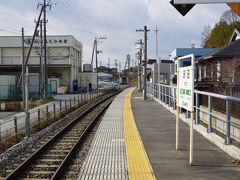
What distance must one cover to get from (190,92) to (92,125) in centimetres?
1103

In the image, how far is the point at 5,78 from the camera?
4569 centimetres

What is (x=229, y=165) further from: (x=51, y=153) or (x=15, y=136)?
(x=15, y=136)

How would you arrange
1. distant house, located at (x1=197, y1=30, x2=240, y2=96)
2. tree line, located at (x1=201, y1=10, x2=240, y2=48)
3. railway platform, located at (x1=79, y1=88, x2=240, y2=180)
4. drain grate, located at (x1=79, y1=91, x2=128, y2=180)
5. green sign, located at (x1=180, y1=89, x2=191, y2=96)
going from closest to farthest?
1. railway platform, located at (x1=79, y1=88, x2=240, y2=180)
2. drain grate, located at (x1=79, y1=91, x2=128, y2=180)
3. green sign, located at (x1=180, y1=89, x2=191, y2=96)
4. distant house, located at (x1=197, y1=30, x2=240, y2=96)
5. tree line, located at (x1=201, y1=10, x2=240, y2=48)

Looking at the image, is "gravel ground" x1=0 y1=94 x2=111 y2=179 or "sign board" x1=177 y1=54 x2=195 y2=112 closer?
"sign board" x1=177 y1=54 x2=195 y2=112

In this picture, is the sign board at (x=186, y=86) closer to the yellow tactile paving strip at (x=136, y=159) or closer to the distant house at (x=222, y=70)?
the yellow tactile paving strip at (x=136, y=159)

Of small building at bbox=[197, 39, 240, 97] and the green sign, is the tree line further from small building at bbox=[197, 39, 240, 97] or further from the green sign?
the green sign

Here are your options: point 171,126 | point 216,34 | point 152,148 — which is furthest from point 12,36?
point 152,148

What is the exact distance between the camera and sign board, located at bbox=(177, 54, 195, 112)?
8.23m

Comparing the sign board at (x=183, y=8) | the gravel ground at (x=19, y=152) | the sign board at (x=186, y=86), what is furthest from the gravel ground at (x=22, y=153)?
the sign board at (x=183, y=8)

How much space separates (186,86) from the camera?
8664 mm

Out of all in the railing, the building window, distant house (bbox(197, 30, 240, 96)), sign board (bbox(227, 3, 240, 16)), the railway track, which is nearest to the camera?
sign board (bbox(227, 3, 240, 16))

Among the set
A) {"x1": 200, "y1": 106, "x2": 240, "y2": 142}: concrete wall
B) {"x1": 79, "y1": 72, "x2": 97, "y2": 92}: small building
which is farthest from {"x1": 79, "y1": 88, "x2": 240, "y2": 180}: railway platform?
{"x1": 79, "y1": 72, "x2": 97, "y2": 92}: small building

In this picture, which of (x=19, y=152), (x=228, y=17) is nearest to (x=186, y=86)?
(x=19, y=152)

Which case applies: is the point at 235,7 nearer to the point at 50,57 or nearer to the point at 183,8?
the point at 183,8
